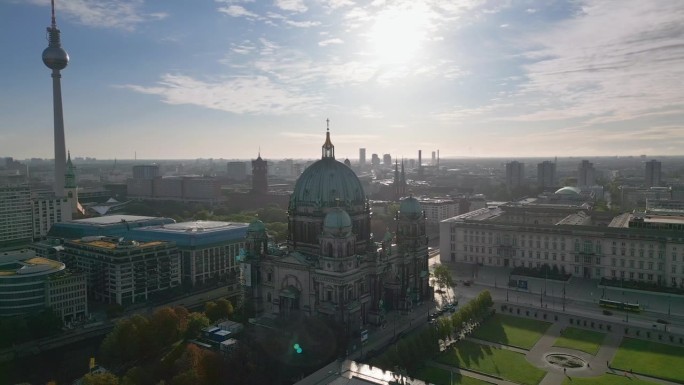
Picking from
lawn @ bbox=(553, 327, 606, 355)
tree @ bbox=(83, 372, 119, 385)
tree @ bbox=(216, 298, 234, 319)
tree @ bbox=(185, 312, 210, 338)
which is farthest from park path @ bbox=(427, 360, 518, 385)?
tree @ bbox=(83, 372, 119, 385)

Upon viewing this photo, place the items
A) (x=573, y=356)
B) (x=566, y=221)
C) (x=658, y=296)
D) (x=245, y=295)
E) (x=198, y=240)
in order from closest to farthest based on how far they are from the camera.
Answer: (x=573, y=356), (x=245, y=295), (x=658, y=296), (x=198, y=240), (x=566, y=221)

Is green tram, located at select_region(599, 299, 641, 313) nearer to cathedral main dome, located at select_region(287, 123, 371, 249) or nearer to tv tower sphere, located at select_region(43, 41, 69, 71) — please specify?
cathedral main dome, located at select_region(287, 123, 371, 249)

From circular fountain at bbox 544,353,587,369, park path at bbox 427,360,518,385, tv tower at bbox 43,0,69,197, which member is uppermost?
tv tower at bbox 43,0,69,197

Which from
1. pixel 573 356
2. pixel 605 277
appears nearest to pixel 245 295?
pixel 573 356

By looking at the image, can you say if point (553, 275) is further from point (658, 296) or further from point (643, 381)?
point (643, 381)

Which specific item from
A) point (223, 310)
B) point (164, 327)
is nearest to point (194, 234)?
point (223, 310)
